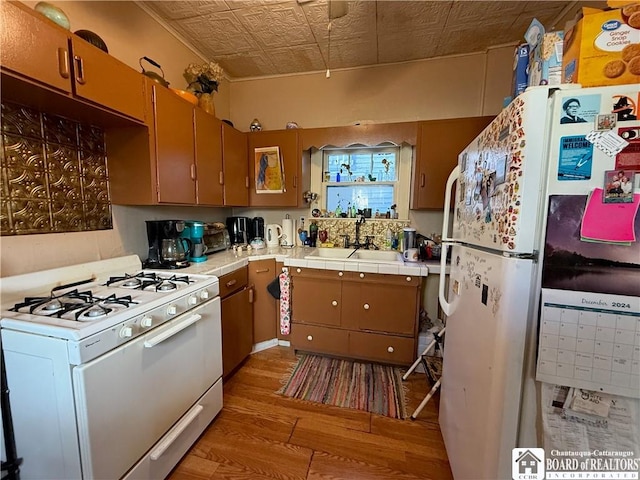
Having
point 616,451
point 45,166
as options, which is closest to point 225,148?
point 45,166

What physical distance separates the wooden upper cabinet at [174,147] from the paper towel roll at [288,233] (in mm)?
1021

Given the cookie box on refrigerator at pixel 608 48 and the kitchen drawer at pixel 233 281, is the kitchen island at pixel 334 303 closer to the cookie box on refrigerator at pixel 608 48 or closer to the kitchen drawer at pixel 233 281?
the kitchen drawer at pixel 233 281

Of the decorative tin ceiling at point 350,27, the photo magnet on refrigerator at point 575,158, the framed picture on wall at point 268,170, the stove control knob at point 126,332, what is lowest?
the stove control knob at point 126,332

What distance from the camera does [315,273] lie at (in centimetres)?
221

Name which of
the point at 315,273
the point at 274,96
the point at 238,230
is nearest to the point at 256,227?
the point at 238,230

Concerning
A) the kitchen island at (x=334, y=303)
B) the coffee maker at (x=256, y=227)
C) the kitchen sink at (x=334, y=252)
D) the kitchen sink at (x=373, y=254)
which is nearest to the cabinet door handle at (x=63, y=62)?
the kitchen island at (x=334, y=303)

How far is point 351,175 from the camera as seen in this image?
2742 mm

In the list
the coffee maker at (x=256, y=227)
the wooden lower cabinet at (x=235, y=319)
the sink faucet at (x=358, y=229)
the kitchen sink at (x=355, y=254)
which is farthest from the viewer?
the coffee maker at (x=256, y=227)

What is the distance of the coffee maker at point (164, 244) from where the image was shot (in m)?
1.81

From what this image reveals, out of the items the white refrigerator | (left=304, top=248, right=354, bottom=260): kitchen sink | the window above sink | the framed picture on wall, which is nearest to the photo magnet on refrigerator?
the white refrigerator

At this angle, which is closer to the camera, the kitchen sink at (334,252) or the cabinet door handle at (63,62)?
the cabinet door handle at (63,62)

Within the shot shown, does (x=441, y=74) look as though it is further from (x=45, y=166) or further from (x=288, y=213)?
(x=45, y=166)

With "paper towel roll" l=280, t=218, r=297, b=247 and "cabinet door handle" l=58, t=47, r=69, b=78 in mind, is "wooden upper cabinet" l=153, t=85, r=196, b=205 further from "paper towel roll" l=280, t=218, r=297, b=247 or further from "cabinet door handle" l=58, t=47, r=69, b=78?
"paper towel roll" l=280, t=218, r=297, b=247

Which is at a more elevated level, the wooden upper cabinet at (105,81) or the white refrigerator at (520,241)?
the wooden upper cabinet at (105,81)
